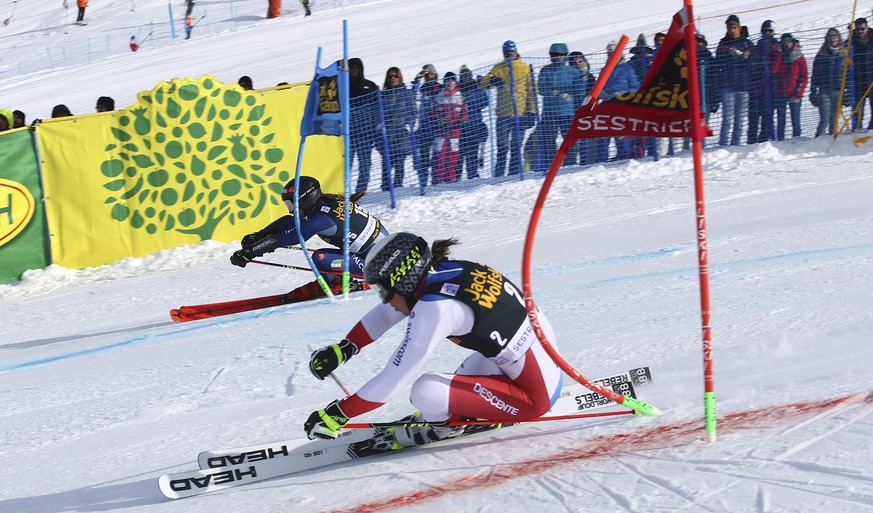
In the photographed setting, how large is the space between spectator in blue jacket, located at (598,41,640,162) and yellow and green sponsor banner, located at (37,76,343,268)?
14.3 feet

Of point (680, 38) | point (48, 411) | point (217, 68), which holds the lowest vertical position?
point (48, 411)

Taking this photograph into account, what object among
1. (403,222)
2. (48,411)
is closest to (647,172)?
(403,222)

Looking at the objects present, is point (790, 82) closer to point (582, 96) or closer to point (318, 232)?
point (582, 96)

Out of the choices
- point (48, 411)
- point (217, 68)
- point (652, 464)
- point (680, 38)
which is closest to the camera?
point (680, 38)

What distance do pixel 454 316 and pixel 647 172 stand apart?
28.9 feet

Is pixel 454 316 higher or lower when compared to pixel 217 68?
lower

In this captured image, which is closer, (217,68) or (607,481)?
(607,481)

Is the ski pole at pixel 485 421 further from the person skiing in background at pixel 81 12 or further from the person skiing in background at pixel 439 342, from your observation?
the person skiing in background at pixel 81 12

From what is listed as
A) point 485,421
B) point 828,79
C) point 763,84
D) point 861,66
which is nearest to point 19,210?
point 485,421

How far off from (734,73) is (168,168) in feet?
25.8

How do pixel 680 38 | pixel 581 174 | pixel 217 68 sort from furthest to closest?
pixel 217 68 < pixel 581 174 < pixel 680 38

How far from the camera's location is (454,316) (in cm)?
494

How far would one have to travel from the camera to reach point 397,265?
4.91m

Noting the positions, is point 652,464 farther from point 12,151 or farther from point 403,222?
point 12,151
